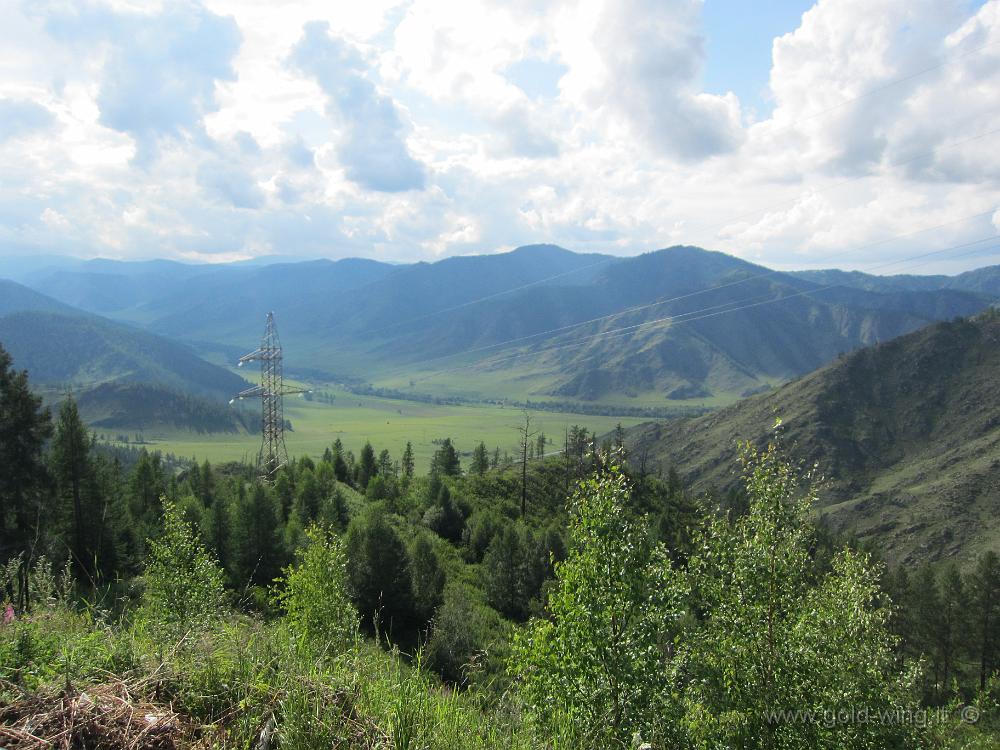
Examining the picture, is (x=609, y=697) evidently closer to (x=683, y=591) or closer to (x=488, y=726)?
(x=683, y=591)

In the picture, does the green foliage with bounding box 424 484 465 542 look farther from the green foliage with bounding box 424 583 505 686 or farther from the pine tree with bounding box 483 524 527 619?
the green foliage with bounding box 424 583 505 686

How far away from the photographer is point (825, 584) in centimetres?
1538

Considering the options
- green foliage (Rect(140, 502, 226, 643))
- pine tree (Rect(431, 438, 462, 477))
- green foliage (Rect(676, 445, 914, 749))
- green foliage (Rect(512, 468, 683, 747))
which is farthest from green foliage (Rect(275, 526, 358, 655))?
pine tree (Rect(431, 438, 462, 477))

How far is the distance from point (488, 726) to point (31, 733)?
160 inches

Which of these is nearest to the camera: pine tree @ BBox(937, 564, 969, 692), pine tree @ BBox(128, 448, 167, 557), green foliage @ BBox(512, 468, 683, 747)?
green foliage @ BBox(512, 468, 683, 747)

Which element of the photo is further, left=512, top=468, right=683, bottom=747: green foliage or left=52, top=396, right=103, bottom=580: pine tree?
left=52, top=396, right=103, bottom=580: pine tree

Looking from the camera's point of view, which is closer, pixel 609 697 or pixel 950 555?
pixel 609 697

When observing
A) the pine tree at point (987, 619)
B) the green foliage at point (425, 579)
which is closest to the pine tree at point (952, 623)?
the pine tree at point (987, 619)

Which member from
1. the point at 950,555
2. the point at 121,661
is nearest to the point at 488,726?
the point at 121,661

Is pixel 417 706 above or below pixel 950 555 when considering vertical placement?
above

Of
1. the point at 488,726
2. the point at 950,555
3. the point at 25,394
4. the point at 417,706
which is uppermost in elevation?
the point at 25,394

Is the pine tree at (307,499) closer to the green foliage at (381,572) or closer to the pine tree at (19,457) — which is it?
the green foliage at (381,572)

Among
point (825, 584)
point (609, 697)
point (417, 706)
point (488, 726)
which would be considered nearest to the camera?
point (417, 706)

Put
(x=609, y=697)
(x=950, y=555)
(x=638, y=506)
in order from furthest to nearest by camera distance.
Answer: (x=950, y=555) < (x=638, y=506) < (x=609, y=697)
